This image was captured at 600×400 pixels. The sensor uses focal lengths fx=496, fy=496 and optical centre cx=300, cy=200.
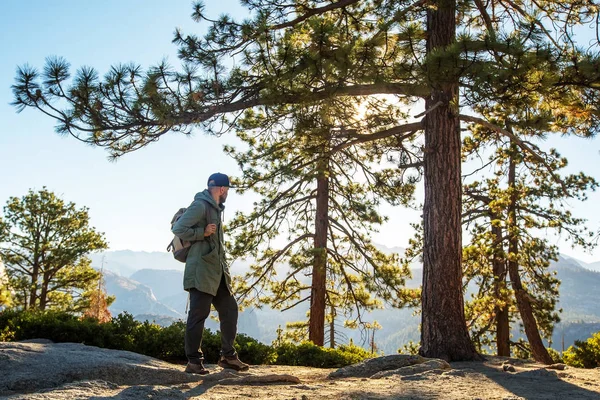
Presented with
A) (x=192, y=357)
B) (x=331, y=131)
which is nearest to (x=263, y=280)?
(x=331, y=131)

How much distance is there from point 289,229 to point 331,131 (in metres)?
5.95

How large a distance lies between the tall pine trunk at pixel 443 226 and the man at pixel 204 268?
9.74 ft

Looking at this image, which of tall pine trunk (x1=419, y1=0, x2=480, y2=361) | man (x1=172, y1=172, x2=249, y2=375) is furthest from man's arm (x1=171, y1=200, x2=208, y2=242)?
tall pine trunk (x1=419, y1=0, x2=480, y2=361)

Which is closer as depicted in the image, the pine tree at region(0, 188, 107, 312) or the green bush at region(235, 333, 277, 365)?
the green bush at region(235, 333, 277, 365)

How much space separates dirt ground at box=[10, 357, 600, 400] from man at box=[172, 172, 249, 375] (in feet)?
1.36

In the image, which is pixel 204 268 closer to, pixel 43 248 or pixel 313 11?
pixel 313 11

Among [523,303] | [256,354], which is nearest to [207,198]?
[256,354]

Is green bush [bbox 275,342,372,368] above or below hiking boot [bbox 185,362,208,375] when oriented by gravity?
below

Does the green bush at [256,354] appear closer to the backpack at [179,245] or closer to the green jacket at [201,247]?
the green jacket at [201,247]

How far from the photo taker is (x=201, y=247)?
504 cm

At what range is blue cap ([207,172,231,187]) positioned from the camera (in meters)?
5.23

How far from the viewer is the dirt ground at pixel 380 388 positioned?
3.79m

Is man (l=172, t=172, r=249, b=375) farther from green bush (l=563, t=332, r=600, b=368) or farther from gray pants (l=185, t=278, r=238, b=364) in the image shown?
green bush (l=563, t=332, r=600, b=368)

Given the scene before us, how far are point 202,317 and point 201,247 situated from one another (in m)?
0.70
